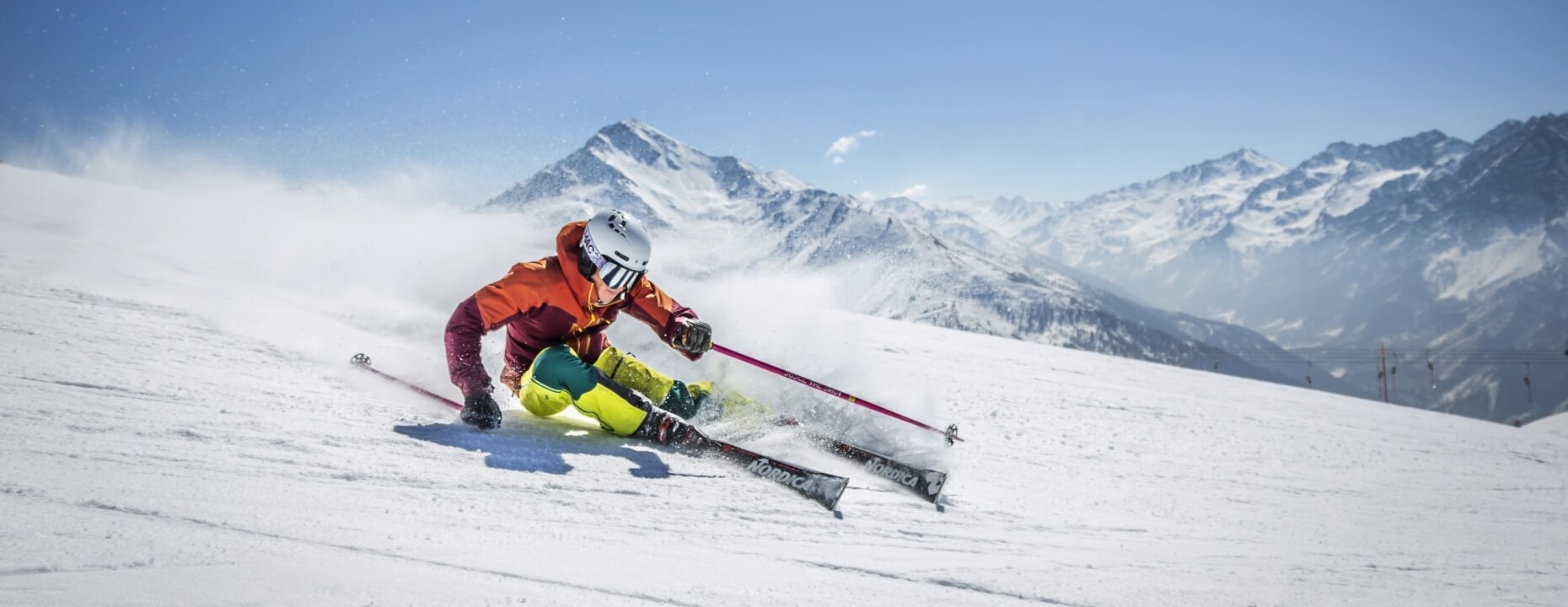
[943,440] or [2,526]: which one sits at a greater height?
[943,440]

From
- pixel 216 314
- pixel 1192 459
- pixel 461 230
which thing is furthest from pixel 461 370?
pixel 461 230

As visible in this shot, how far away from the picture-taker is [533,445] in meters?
4.33

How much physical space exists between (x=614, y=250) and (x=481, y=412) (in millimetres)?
1350

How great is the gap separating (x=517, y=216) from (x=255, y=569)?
45.3 feet

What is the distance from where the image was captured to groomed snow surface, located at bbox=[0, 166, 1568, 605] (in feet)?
8.13

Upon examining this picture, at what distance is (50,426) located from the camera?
317 centimetres

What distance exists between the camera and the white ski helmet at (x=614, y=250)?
481 cm

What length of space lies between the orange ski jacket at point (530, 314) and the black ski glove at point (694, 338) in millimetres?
517

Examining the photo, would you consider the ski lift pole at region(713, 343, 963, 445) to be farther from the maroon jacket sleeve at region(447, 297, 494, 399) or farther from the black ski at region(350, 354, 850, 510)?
the maroon jacket sleeve at region(447, 297, 494, 399)

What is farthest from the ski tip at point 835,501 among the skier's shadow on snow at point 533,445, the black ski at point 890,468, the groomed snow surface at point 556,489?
the skier's shadow on snow at point 533,445

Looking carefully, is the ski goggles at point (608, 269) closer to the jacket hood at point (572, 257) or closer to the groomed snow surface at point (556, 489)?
the jacket hood at point (572, 257)

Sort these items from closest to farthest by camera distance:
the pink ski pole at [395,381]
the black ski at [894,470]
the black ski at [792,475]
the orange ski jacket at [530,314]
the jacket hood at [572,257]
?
1. the black ski at [792,475]
2. the black ski at [894,470]
3. the orange ski jacket at [530,314]
4. the jacket hood at [572,257]
5. the pink ski pole at [395,381]

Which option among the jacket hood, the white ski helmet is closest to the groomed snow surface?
the jacket hood

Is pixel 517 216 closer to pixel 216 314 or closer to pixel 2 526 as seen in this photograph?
pixel 216 314
